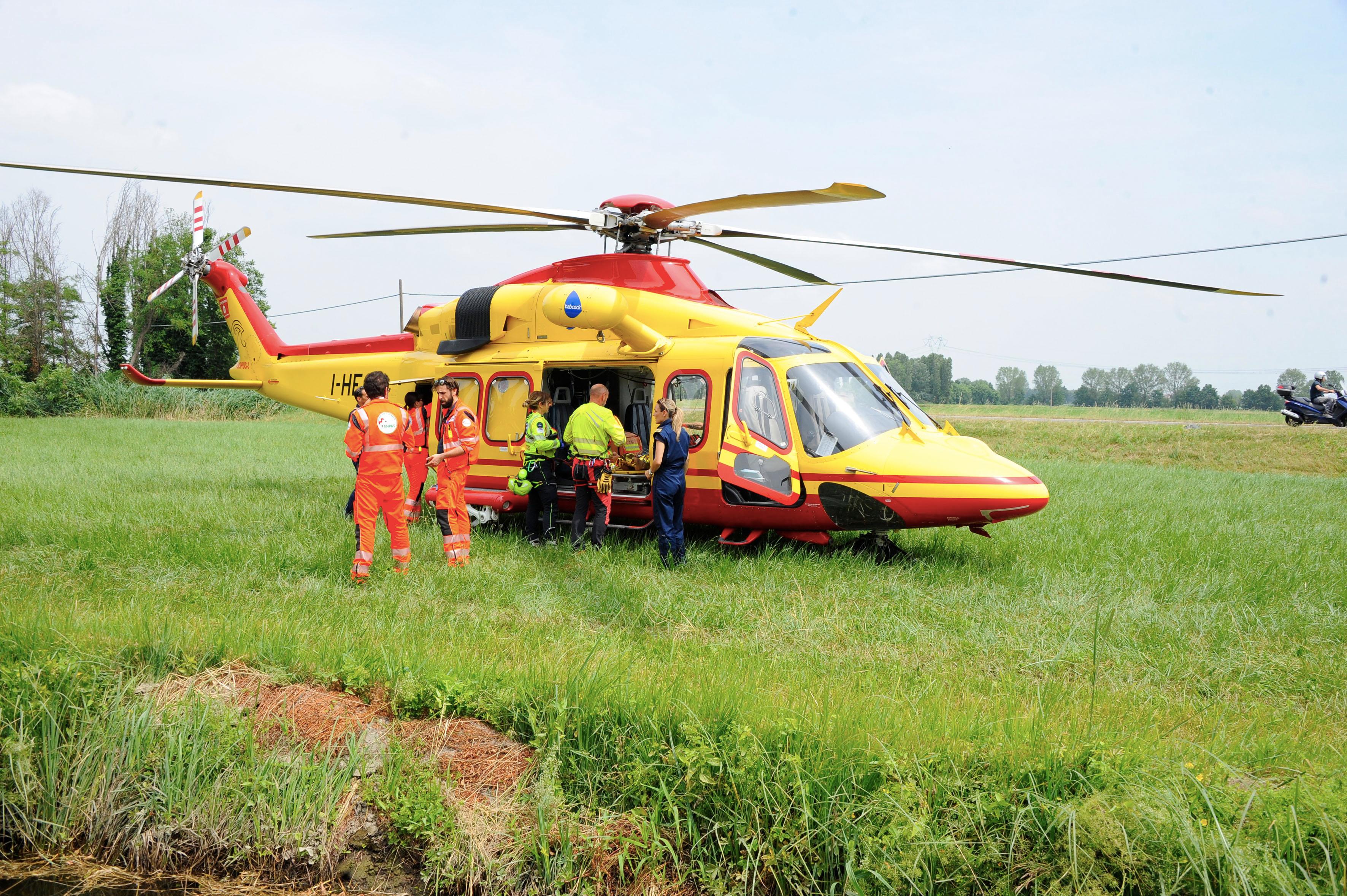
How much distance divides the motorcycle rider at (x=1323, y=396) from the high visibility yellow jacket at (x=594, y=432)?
83.2ft

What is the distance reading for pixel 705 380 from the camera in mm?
8438

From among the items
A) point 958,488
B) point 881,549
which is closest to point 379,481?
point 881,549

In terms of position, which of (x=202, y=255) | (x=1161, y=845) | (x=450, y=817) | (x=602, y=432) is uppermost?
(x=202, y=255)

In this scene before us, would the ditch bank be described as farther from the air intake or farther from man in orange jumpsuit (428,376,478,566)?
the air intake

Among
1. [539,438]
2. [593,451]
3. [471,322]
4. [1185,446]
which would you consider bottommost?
[1185,446]

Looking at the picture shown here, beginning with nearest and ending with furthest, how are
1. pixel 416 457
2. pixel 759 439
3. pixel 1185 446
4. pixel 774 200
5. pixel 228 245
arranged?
1. pixel 774 200
2. pixel 759 439
3. pixel 416 457
4. pixel 228 245
5. pixel 1185 446

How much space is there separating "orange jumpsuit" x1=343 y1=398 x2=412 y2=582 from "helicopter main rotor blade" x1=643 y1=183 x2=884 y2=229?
315cm

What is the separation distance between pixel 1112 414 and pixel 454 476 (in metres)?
34.9

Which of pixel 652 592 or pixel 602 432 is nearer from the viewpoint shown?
pixel 652 592

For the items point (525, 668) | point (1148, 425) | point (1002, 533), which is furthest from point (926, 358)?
point (525, 668)

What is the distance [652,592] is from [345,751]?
3.03 meters

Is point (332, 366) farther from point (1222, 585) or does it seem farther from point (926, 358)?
point (926, 358)

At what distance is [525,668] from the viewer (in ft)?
15.6

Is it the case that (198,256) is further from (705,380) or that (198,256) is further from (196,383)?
(705,380)
